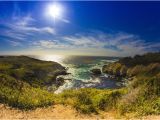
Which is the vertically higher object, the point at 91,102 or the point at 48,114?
the point at 91,102

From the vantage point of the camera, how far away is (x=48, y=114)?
682 inches

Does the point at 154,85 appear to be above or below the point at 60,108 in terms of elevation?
above

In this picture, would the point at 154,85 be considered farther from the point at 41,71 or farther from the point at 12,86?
the point at 41,71

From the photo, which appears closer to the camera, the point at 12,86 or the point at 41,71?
the point at 12,86

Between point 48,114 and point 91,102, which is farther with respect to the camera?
point 91,102

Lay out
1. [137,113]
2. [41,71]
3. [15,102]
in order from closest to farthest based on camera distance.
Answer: [137,113] → [15,102] → [41,71]

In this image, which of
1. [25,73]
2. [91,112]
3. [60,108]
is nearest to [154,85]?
[91,112]

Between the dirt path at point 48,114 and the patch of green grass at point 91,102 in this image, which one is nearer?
the dirt path at point 48,114

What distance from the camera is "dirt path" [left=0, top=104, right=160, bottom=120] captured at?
53.7 feet

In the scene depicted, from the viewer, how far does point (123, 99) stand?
2189 cm

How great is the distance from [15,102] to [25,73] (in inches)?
1570

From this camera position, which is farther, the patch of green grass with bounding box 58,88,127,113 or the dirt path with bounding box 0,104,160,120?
the patch of green grass with bounding box 58,88,127,113

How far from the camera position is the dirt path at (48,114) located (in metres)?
16.4

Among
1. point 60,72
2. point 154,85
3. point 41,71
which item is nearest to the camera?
point 154,85
